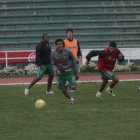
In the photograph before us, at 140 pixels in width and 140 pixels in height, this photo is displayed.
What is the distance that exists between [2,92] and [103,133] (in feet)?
25.0

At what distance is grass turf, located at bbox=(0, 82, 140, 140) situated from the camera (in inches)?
270

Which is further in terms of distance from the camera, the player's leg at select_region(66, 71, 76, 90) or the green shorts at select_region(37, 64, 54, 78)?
the green shorts at select_region(37, 64, 54, 78)

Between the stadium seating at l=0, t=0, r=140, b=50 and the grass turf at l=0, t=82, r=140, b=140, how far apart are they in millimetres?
13890

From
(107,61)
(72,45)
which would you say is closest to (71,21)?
(72,45)

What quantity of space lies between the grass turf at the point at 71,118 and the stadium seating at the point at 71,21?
1389 centimetres

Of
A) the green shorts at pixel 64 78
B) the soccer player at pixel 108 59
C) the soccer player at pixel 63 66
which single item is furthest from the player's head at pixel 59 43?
the soccer player at pixel 108 59

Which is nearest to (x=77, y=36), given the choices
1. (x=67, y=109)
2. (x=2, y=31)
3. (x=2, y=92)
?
(x=2, y=31)

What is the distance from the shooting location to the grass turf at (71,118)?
685 cm

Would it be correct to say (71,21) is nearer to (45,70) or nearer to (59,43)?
(45,70)

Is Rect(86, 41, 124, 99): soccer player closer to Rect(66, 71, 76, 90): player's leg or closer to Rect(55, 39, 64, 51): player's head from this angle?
Rect(66, 71, 76, 90): player's leg

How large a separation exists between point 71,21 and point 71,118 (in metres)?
19.1

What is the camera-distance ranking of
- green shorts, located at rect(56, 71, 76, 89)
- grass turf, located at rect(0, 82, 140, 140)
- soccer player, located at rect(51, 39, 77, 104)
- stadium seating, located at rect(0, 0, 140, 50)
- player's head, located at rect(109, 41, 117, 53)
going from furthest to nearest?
stadium seating, located at rect(0, 0, 140, 50)
player's head, located at rect(109, 41, 117, 53)
green shorts, located at rect(56, 71, 76, 89)
soccer player, located at rect(51, 39, 77, 104)
grass turf, located at rect(0, 82, 140, 140)

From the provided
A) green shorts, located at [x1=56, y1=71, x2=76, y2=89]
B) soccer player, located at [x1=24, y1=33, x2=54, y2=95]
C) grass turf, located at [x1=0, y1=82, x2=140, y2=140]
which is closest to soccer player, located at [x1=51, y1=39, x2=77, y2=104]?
green shorts, located at [x1=56, y1=71, x2=76, y2=89]

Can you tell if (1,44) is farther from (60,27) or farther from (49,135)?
Answer: (49,135)
